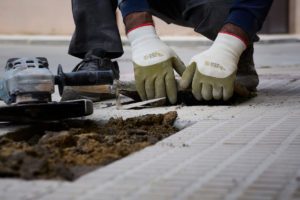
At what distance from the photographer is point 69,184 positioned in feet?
5.62

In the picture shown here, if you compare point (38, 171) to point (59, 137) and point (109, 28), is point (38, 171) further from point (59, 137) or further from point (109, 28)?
point (109, 28)

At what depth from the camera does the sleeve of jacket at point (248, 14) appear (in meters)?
3.23

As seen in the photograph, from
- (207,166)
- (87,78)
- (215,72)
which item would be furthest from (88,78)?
(207,166)

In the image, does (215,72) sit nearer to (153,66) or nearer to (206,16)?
(153,66)

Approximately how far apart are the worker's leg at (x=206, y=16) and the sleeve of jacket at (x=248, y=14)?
21cm

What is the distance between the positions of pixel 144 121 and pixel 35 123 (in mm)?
397

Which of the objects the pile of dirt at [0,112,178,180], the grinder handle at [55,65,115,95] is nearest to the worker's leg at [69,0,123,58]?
the grinder handle at [55,65,115,95]

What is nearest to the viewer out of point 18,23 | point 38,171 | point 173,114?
point 38,171

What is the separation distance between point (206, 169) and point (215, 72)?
48.9 inches

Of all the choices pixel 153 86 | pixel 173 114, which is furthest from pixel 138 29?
pixel 173 114

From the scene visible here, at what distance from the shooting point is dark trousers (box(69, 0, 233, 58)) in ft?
11.9

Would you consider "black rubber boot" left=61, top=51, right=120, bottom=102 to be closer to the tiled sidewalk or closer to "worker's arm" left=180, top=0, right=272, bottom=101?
"worker's arm" left=180, top=0, right=272, bottom=101

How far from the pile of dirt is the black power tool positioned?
6 centimetres

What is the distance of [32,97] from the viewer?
2635 mm
